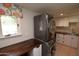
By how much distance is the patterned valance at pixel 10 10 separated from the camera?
690 millimetres

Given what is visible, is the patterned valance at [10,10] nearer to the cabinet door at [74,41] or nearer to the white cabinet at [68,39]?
the white cabinet at [68,39]

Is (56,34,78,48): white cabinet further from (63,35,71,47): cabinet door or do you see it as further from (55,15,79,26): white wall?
(55,15,79,26): white wall

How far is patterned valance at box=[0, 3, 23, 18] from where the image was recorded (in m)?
0.69

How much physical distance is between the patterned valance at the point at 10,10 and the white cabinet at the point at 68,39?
1.59ft

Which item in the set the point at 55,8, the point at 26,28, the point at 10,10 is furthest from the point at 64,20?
the point at 10,10

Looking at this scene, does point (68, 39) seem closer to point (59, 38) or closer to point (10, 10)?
point (59, 38)

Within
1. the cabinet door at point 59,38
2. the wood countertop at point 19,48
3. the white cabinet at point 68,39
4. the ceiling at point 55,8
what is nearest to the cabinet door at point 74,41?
the white cabinet at point 68,39

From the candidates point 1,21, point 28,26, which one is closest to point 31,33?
point 28,26

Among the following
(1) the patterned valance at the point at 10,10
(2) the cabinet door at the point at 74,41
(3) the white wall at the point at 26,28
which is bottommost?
(2) the cabinet door at the point at 74,41

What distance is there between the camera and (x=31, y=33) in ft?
2.74

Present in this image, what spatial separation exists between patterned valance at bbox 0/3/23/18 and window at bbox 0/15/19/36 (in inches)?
1.5

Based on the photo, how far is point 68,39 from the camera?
33.3 inches

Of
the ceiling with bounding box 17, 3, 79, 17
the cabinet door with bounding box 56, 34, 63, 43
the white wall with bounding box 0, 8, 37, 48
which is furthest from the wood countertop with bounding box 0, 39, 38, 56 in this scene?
the ceiling with bounding box 17, 3, 79, 17

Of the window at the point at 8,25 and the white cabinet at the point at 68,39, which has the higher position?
the window at the point at 8,25
